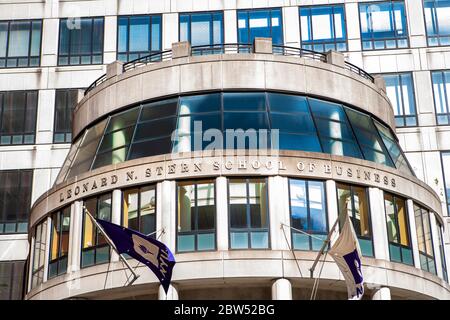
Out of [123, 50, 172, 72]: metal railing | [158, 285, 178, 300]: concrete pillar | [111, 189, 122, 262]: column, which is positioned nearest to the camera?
[158, 285, 178, 300]: concrete pillar

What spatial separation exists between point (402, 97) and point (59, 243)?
1942 cm

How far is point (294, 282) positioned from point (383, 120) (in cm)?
949

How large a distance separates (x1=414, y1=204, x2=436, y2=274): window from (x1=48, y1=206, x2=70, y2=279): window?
13.4m

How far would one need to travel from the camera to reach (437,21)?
44.2 m

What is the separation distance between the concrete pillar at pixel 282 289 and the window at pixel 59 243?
26.5 ft

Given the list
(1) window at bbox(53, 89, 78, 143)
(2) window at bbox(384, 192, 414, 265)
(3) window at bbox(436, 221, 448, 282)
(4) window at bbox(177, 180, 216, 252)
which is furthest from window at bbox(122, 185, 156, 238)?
(1) window at bbox(53, 89, 78, 143)

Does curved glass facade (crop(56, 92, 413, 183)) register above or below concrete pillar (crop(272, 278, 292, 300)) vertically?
above

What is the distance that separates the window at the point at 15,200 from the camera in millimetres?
41156

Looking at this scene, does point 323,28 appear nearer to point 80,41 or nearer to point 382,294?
point 80,41

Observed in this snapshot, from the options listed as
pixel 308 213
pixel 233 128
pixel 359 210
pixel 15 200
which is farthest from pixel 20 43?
pixel 359 210

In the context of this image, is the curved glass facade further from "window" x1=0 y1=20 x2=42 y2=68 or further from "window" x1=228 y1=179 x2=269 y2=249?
"window" x1=0 y1=20 x2=42 y2=68

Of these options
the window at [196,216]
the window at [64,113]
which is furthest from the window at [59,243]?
the window at [64,113]

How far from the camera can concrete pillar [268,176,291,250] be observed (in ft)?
96.4
